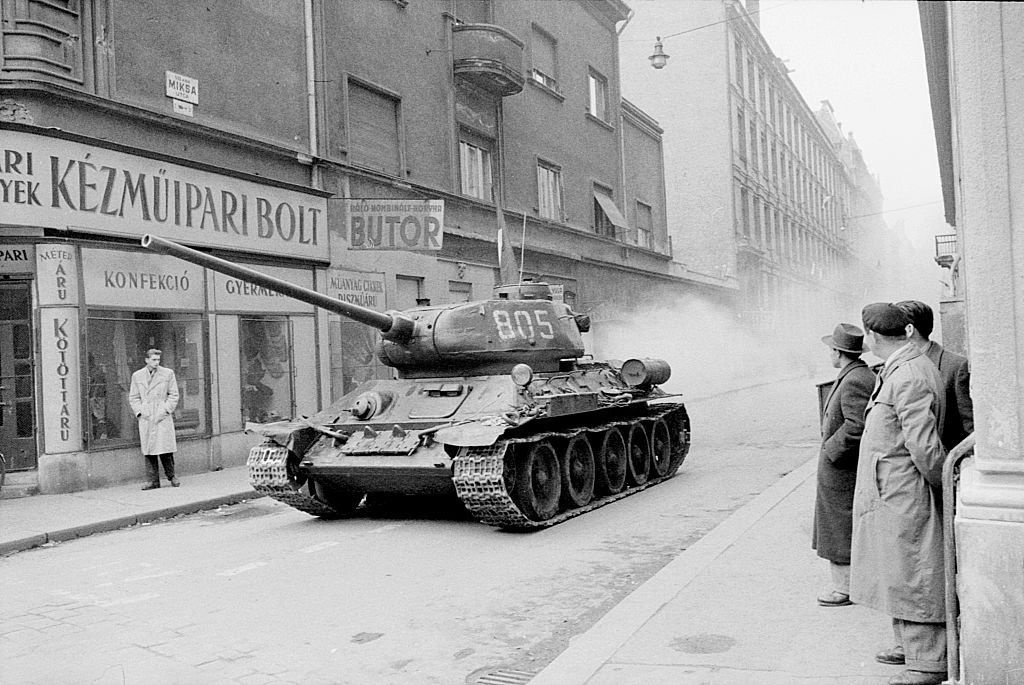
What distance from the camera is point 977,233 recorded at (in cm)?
386

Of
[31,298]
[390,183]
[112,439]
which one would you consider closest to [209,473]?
[112,439]

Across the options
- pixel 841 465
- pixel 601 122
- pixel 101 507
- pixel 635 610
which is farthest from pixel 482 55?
pixel 635 610

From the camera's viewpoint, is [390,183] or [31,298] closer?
[31,298]

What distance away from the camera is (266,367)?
14.6 meters

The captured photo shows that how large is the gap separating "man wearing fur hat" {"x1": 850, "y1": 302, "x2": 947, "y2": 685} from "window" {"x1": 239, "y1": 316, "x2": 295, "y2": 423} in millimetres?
10844

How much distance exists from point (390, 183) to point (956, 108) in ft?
→ 45.3

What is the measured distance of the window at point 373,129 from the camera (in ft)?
54.1

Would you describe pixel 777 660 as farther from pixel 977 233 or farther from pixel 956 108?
pixel 956 108

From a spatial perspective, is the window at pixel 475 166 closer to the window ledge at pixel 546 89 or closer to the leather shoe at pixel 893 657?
the window ledge at pixel 546 89

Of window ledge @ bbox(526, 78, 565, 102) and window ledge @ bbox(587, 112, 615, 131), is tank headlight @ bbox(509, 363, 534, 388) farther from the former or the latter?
window ledge @ bbox(587, 112, 615, 131)

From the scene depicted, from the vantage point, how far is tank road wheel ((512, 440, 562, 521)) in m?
8.79

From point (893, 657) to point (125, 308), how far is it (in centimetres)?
1035

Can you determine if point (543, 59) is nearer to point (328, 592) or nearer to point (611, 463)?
point (611, 463)

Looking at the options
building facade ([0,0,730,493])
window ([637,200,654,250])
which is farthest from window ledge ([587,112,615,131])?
building facade ([0,0,730,493])
